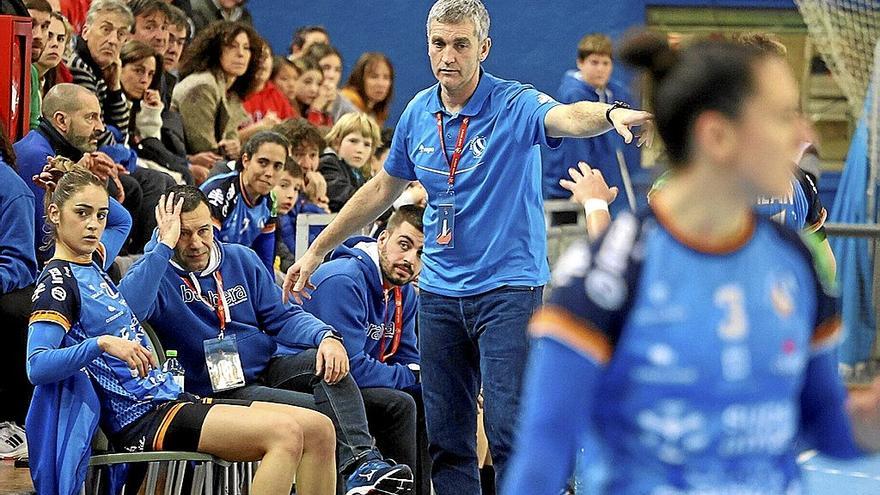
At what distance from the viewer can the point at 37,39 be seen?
6.54 m

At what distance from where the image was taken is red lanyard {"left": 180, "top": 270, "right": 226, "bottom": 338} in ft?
17.1

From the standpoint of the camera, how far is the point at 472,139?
447cm

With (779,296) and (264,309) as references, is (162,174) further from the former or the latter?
(779,296)

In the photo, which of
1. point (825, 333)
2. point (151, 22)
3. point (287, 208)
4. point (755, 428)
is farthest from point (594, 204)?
point (151, 22)

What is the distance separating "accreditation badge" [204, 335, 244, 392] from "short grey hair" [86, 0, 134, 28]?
268 centimetres

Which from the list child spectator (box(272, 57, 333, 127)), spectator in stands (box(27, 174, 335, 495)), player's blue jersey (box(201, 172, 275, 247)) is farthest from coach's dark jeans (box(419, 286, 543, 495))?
child spectator (box(272, 57, 333, 127))

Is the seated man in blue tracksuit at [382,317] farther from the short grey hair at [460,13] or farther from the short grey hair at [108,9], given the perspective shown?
the short grey hair at [108,9]

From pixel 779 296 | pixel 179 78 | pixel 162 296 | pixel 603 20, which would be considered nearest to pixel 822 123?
pixel 603 20

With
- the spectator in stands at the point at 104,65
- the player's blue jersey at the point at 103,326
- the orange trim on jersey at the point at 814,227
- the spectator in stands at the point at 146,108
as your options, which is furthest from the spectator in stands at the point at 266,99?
the orange trim on jersey at the point at 814,227

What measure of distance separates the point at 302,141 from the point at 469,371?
3.12 meters

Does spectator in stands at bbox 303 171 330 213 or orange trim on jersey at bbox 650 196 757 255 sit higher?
orange trim on jersey at bbox 650 196 757 255

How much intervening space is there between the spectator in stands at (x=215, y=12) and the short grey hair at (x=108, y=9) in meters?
1.90

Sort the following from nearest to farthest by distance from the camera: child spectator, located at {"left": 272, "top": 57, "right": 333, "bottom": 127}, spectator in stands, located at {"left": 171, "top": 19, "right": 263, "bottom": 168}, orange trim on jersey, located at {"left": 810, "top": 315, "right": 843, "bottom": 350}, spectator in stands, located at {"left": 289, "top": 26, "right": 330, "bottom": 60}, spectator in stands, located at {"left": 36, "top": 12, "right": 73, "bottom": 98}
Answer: orange trim on jersey, located at {"left": 810, "top": 315, "right": 843, "bottom": 350}, spectator in stands, located at {"left": 36, "top": 12, "right": 73, "bottom": 98}, spectator in stands, located at {"left": 171, "top": 19, "right": 263, "bottom": 168}, child spectator, located at {"left": 272, "top": 57, "right": 333, "bottom": 127}, spectator in stands, located at {"left": 289, "top": 26, "right": 330, "bottom": 60}

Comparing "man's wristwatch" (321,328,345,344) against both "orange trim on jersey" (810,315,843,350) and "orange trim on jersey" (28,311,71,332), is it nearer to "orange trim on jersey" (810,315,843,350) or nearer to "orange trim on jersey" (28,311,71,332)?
"orange trim on jersey" (28,311,71,332)
